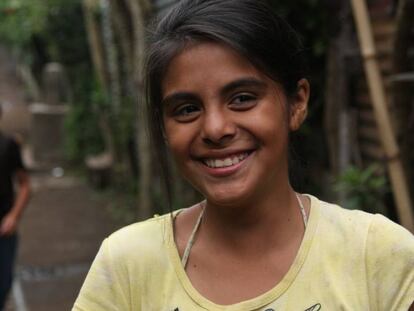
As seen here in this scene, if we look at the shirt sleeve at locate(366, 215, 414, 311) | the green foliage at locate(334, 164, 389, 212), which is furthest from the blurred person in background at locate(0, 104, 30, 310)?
the shirt sleeve at locate(366, 215, 414, 311)

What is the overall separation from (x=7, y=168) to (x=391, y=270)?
355 cm

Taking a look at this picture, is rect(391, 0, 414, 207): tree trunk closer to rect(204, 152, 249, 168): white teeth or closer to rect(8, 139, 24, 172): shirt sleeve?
rect(204, 152, 249, 168): white teeth

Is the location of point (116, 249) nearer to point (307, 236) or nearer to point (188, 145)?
point (188, 145)

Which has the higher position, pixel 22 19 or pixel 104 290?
pixel 22 19

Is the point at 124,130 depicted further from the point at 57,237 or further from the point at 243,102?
the point at 243,102

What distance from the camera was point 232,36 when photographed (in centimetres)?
135

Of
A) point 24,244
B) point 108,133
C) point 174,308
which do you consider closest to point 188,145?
point 174,308

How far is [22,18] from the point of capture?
539 inches

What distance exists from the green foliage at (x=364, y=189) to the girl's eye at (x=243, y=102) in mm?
2681

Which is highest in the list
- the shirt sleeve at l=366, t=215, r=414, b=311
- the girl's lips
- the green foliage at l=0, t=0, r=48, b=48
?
the green foliage at l=0, t=0, r=48, b=48

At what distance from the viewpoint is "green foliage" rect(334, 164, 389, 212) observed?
3.95 meters

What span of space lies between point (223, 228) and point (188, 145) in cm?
24

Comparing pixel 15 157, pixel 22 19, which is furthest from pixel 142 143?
pixel 22 19

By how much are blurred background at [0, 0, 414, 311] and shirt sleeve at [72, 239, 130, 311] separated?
1.90 feet
